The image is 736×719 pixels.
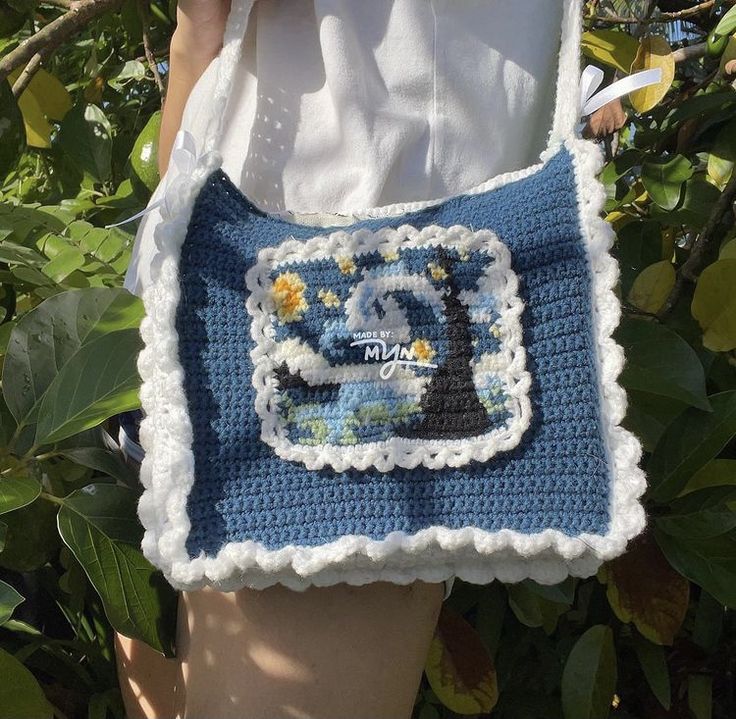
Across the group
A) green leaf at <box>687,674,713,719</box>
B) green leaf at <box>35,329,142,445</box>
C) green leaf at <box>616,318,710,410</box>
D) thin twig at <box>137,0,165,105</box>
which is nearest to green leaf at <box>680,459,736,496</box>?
green leaf at <box>616,318,710,410</box>

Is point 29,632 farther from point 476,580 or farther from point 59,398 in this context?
point 476,580

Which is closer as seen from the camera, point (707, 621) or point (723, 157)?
point (723, 157)

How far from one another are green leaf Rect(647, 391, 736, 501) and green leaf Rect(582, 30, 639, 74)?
40 centimetres

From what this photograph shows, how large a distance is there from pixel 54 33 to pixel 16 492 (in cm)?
48

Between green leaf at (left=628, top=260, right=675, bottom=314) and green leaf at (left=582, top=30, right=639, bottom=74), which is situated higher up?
green leaf at (left=582, top=30, right=639, bottom=74)

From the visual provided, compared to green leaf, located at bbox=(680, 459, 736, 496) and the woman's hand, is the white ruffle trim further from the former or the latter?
green leaf, located at bbox=(680, 459, 736, 496)

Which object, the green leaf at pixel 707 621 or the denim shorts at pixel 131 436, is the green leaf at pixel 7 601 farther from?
the green leaf at pixel 707 621

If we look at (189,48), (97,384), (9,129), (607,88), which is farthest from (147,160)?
(607,88)

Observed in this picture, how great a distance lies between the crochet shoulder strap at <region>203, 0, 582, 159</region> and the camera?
55cm

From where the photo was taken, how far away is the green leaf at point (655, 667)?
0.94 m

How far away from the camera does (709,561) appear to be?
0.74 m

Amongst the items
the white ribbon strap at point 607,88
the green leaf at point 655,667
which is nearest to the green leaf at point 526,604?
the green leaf at point 655,667

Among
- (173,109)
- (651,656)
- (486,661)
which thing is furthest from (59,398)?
(651,656)

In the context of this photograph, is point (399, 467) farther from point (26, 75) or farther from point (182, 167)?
point (26, 75)
